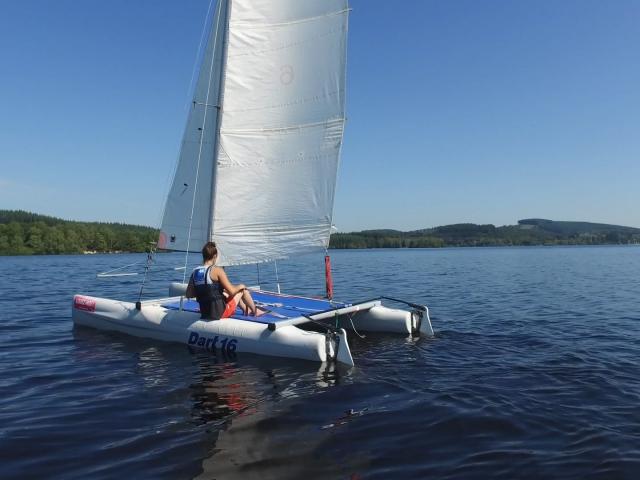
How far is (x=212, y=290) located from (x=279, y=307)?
7.31ft

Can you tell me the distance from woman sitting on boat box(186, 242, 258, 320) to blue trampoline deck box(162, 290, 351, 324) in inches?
14.7

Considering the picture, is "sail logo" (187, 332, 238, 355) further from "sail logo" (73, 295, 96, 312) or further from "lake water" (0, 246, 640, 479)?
"sail logo" (73, 295, 96, 312)

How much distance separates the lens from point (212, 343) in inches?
412

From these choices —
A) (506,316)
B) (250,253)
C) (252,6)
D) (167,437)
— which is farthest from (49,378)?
(506,316)

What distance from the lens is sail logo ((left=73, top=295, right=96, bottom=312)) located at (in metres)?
13.1

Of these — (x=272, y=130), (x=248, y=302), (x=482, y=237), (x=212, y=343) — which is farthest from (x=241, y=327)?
(x=482, y=237)

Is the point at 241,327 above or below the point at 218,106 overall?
below

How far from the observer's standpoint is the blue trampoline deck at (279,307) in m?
11.0

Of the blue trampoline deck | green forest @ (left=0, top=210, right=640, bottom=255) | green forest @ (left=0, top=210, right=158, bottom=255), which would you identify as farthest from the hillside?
the blue trampoline deck

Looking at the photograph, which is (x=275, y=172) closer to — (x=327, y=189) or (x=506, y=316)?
(x=327, y=189)

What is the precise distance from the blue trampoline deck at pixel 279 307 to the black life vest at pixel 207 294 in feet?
1.52

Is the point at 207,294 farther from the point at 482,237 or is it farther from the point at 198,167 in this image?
the point at 482,237

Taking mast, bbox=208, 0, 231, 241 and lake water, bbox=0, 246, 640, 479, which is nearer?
lake water, bbox=0, 246, 640, 479

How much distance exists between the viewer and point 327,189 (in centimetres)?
1280
